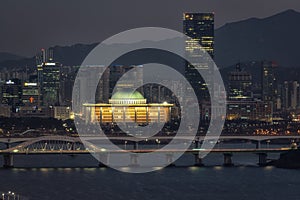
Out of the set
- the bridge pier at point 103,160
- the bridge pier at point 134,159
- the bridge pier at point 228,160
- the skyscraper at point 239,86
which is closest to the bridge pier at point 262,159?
the bridge pier at point 228,160

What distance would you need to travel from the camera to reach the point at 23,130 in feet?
270

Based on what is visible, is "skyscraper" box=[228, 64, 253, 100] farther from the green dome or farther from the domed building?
the domed building

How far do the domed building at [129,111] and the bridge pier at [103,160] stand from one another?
121 ft

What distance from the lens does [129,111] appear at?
94.4 m

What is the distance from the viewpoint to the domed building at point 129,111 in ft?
308

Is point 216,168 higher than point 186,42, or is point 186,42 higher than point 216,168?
point 186,42

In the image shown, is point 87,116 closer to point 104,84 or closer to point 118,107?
point 118,107

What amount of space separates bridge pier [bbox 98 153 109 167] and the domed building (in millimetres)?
36757

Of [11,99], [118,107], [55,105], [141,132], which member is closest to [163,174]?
[141,132]

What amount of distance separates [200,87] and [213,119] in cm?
1733

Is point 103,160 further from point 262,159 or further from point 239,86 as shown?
point 239,86

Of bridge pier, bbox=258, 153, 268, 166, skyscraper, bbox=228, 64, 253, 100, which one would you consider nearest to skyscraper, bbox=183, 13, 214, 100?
skyscraper, bbox=228, 64, 253, 100

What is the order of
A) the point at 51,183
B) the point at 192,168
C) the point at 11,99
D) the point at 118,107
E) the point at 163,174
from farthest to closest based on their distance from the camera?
the point at 11,99
the point at 118,107
the point at 192,168
the point at 163,174
the point at 51,183

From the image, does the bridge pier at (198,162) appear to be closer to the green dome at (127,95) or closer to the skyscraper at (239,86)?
the green dome at (127,95)
